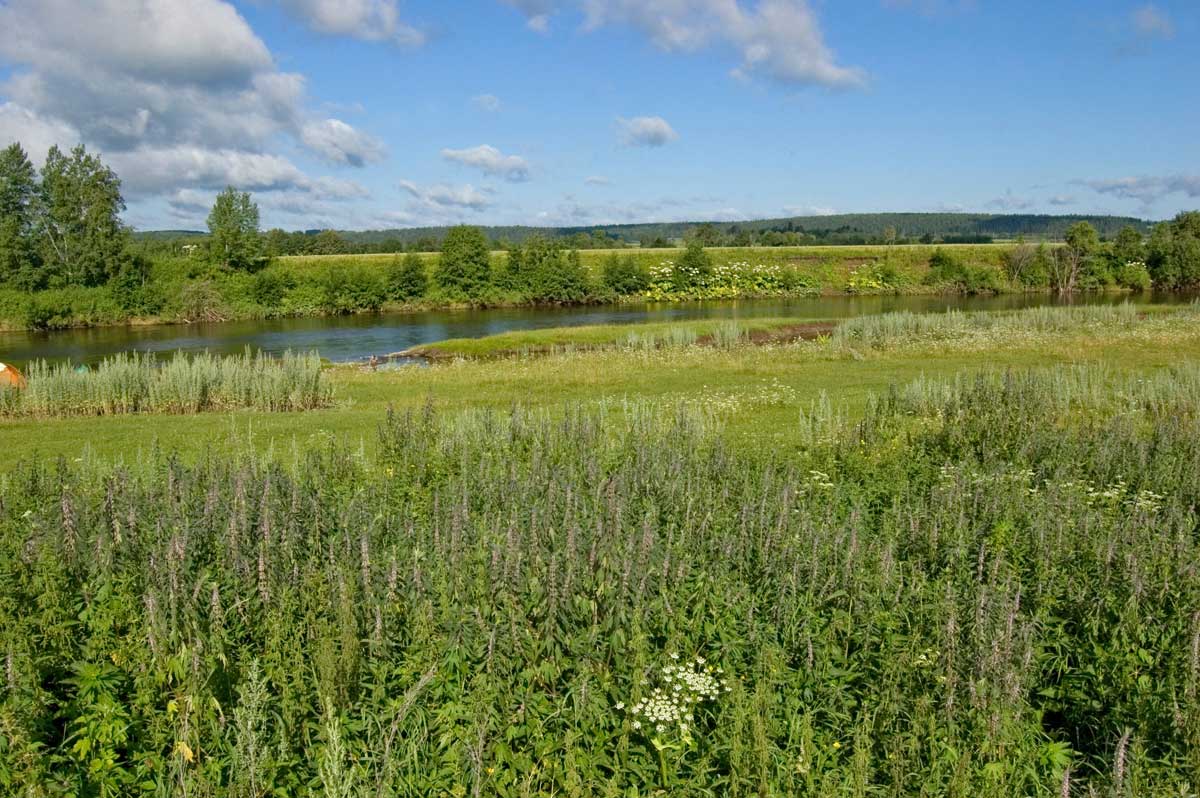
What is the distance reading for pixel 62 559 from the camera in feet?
18.1

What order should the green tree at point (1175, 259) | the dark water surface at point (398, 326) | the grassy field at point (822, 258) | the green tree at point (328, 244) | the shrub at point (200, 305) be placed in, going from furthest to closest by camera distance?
the green tree at point (328, 244) < the grassy field at point (822, 258) < the green tree at point (1175, 259) < the shrub at point (200, 305) < the dark water surface at point (398, 326)

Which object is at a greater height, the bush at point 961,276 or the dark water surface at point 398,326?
the bush at point 961,276

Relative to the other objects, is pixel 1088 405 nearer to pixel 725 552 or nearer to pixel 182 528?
pixel 725 552

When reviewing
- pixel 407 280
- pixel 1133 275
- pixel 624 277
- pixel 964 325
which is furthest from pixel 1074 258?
pixel 407 280

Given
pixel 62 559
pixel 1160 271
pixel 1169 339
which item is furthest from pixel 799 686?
pixel 1160 271

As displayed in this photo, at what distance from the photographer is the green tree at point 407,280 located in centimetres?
6345

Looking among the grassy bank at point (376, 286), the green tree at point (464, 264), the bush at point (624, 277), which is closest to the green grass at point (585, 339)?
the grassy bank at point (376, 286)

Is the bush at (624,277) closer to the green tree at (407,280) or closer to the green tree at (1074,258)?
the green tree at (407,280)

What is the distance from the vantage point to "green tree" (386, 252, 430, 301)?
63453 mm

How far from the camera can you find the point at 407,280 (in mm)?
64250

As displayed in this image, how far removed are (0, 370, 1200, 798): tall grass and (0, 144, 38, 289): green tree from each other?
59396 mm

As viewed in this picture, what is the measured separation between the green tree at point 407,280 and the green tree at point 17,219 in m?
23.7

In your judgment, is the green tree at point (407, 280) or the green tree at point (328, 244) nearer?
the green tree at point (407, 280)

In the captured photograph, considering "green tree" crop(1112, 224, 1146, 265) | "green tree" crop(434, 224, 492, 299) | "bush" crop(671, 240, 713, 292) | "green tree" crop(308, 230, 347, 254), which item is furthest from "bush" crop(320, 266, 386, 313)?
"green tree" crop(1112, 224, 1146, 265)
